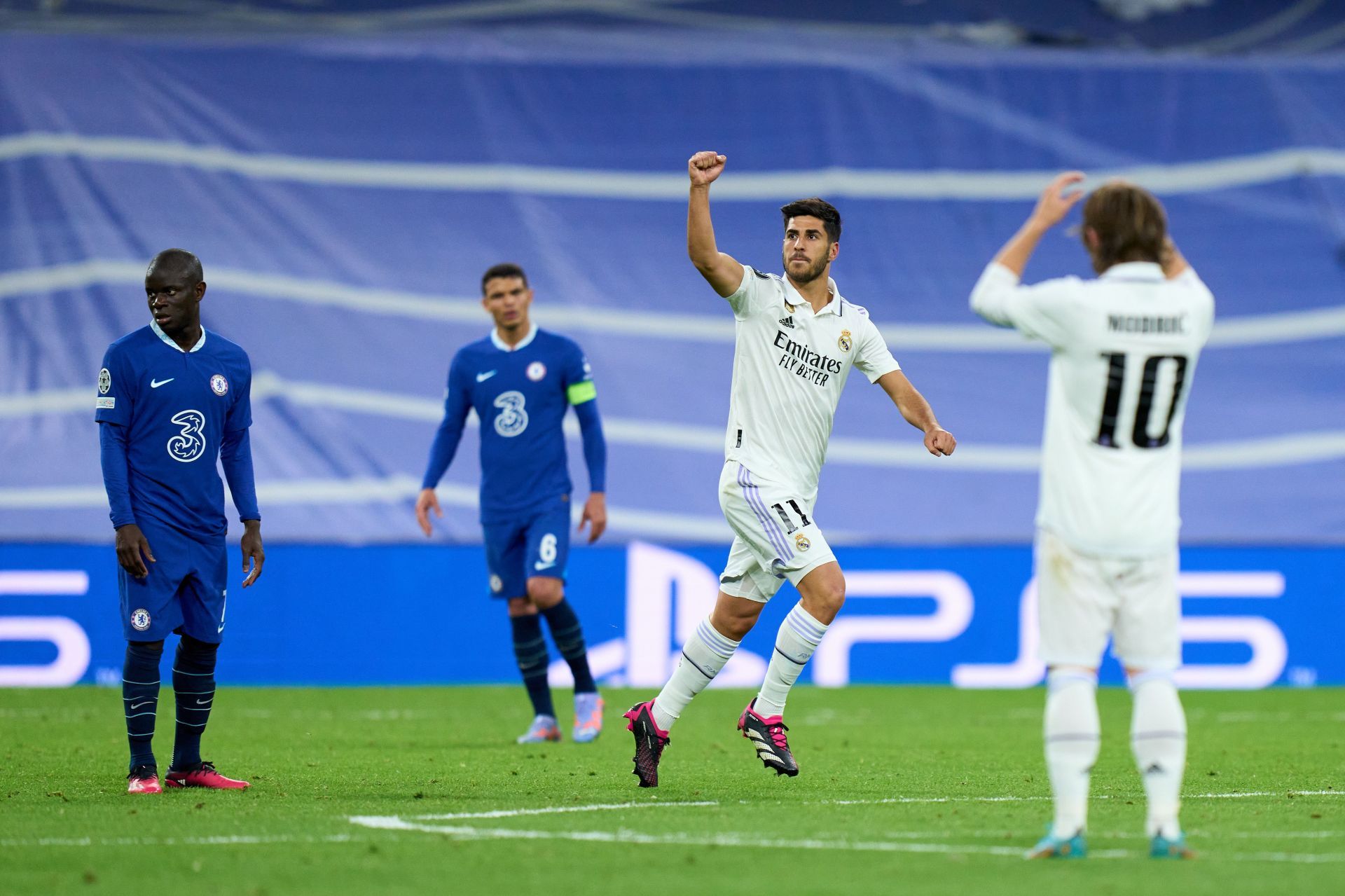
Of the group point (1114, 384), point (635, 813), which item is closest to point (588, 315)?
point (635, 813)

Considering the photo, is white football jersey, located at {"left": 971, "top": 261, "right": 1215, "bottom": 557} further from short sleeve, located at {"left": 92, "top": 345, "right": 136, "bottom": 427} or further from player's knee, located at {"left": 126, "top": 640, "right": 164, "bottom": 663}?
player's knee, located at {"left": 126, "top": 640, "right": 164, "bottom": 663}

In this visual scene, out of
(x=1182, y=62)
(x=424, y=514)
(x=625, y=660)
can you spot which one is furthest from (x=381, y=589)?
(x=1182, y=62)

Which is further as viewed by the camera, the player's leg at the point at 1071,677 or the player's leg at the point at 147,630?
the player's leg at the point at 147,630

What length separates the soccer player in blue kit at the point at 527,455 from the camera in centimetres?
974

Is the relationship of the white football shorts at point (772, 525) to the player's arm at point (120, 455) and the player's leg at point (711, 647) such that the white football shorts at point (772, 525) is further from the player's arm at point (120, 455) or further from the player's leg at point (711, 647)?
the player's arm at point (120, 455)

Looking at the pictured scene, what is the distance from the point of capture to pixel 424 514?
10000mm

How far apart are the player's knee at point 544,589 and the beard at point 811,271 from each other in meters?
3.04

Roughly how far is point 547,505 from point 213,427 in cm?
294

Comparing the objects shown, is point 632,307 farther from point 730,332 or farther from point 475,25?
point 475,25

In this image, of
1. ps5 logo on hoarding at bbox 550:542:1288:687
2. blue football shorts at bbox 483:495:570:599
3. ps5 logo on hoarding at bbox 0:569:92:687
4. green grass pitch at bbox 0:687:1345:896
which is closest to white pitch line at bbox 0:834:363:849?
green grass pitch at bbox 0:687:1345:896

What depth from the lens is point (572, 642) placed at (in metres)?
9.77

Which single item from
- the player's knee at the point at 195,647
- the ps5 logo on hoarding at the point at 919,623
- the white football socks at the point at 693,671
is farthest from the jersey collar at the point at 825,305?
the ps5 logo on hoarding at the point at 919,623

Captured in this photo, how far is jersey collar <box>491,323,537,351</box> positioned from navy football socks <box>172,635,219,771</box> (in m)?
3.25

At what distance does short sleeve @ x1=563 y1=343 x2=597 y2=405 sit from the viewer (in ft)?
32.3
